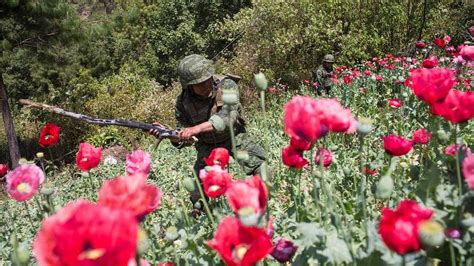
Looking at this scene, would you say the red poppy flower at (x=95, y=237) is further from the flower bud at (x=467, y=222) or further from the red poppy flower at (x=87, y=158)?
the red poppy flower at (x=87, y=158)

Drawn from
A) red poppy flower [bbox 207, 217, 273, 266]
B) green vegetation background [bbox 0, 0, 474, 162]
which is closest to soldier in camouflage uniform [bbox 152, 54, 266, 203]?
red poppy flower [bbox 207, 217, 273, 266]

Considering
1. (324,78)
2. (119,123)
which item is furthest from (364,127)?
(324,78)

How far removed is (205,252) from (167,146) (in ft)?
21.5

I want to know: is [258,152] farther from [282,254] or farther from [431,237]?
[431,237]

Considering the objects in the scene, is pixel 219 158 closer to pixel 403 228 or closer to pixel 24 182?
pixel 24 182

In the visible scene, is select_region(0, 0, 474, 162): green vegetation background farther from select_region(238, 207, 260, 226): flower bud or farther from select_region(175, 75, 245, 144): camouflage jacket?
select_region(238, 207, 260, 226): flower bud

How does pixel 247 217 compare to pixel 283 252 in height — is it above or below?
above

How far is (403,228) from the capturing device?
949 mm

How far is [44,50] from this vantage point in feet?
35.7

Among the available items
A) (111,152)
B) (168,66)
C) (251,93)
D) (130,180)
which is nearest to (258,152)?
(130,180)

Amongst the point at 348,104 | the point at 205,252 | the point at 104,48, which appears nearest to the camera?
the point at 205,252

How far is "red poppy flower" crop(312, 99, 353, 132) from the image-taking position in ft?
3.77

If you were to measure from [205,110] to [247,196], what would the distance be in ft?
6.46

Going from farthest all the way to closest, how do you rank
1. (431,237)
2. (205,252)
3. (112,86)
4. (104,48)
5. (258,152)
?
(104,48), (112,86), (258,152), (205,252), (431,237)
